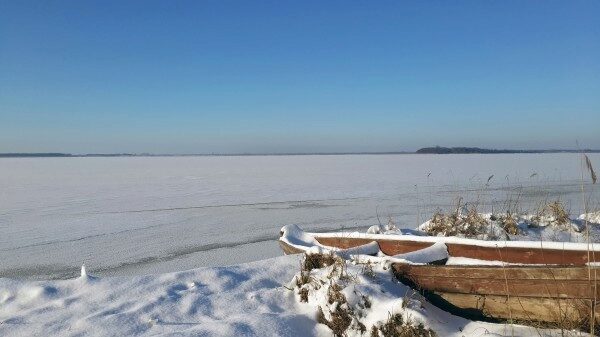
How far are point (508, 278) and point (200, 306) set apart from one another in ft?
6.59

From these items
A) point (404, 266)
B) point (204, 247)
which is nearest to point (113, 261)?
point (204, 247)

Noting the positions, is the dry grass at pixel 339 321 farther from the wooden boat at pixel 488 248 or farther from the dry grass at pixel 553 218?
the dry grass at pixel 553 218

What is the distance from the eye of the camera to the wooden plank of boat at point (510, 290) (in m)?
2.38

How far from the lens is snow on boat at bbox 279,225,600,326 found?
2.39 metres

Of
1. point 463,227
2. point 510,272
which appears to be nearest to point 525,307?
point 510,272

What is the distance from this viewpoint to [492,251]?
11.4 ft

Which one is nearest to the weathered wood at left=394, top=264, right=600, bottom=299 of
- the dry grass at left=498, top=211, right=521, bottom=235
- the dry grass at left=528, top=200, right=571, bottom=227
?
the dry grass at left=498, top=211, right=521, bottom=235

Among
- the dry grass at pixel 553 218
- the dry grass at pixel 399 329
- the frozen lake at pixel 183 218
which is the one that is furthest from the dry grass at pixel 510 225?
the dry grass at pixel 399 329

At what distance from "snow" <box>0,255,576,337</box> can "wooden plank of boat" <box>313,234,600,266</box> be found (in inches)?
33.5

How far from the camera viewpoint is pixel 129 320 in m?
2.87

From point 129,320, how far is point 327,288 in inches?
51.3

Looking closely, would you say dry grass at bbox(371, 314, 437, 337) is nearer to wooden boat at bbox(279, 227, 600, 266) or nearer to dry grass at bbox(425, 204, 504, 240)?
wooden boat at bbox(279, 227, 600, 266)

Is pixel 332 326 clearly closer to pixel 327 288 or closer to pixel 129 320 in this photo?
pixel 327 288

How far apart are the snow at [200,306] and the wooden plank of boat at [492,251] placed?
2.80 feet
